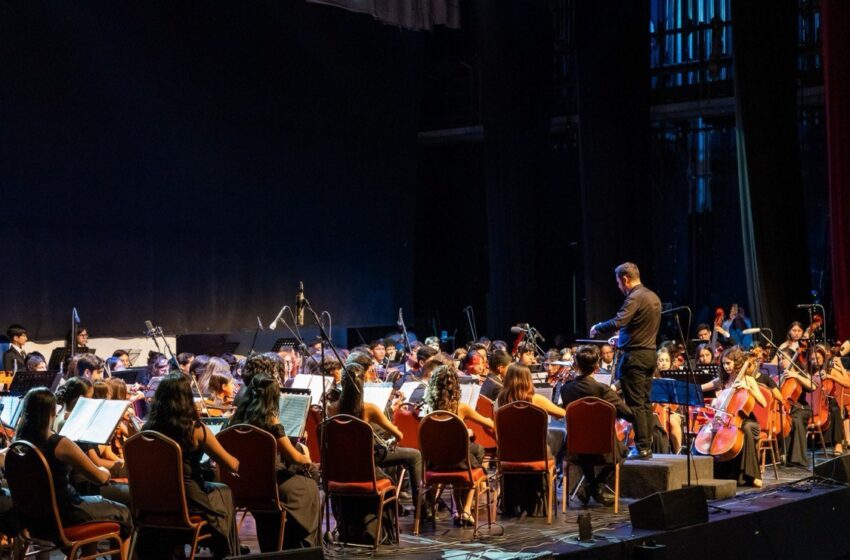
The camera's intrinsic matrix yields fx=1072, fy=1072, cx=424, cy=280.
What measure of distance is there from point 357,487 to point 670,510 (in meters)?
2.01

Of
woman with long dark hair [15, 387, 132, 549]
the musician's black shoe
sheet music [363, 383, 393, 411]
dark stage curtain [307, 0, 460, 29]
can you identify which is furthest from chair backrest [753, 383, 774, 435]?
dark stage curtain [307, 0, 460, 29]

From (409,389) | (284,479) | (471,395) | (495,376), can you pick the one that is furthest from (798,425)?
(284,479)

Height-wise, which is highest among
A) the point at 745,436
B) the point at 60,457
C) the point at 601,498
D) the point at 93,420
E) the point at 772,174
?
the point at 772,174

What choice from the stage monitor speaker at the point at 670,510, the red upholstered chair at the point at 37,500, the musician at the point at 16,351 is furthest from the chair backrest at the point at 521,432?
the musician at the point at 16,351

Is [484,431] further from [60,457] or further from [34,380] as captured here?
[60,457]

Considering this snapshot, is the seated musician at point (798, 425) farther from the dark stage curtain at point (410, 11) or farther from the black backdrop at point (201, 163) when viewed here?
the dark stage curtain at point (410, 11)

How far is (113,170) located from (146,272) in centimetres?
156

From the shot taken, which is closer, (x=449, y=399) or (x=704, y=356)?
(x=449, y=399)

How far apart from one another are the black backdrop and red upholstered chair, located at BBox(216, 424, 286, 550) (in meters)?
8.32

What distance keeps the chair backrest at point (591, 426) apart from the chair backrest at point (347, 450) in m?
1.87

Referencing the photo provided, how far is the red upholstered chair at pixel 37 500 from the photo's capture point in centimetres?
550

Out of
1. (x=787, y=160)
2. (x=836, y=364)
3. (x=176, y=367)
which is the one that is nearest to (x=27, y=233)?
(x=176, y=367)

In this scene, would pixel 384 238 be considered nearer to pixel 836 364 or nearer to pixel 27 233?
pixel 27 233

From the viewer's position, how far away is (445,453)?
755 cm
